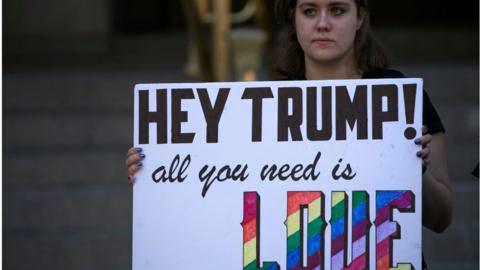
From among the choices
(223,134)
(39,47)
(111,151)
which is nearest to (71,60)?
(39,47)

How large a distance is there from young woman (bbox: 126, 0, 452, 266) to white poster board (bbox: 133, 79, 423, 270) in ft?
0.26

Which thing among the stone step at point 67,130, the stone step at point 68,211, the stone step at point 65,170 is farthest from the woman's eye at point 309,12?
the stone step at point 67,130

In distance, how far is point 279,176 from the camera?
3275 mm

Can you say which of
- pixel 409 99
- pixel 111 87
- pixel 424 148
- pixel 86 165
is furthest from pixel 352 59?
pixel 111 87

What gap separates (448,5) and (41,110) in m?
3.80

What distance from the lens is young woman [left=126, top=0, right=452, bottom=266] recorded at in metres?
3.28

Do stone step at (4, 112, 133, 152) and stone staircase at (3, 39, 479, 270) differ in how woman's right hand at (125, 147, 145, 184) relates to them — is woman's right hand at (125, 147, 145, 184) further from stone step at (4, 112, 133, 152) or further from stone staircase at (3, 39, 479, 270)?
stone step at (4, 112, 133, 152)

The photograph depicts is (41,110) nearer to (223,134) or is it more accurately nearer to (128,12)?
(128,12)

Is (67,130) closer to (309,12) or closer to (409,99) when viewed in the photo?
(309,12)

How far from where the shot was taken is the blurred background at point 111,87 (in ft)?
21.9

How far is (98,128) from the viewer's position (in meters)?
7.59

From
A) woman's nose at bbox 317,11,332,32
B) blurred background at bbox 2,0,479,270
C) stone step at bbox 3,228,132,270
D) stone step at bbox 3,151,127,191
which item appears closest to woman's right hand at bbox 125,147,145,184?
woman's nose at bbox 317,11,332,32

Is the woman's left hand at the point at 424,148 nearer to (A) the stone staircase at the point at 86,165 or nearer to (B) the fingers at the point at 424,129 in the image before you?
(B) the fingers at the point at 424,129

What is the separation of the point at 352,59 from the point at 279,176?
1.26ft
